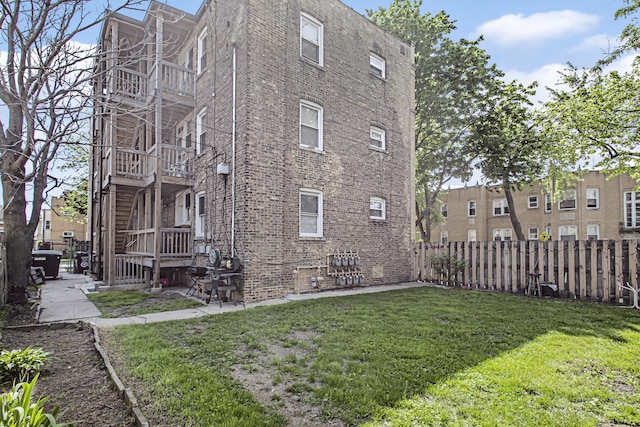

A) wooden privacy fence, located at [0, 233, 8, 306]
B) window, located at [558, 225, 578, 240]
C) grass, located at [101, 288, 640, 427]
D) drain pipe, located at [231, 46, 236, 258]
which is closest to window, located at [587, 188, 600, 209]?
window, located at [558, 225, 578, 240]

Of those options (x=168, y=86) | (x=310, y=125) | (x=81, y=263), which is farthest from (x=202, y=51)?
(x=81, y=263)

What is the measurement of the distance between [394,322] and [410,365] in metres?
2.16

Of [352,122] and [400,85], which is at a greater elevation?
[400,85]

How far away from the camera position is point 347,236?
10.7 meters

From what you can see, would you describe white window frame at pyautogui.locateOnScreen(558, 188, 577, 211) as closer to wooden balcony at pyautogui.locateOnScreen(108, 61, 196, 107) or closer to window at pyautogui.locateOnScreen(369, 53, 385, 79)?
window at pyautogui.locateOnScreen(369, 53, 385, 79)

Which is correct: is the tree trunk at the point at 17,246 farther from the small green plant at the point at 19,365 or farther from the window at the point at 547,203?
the window at the point at 547,203

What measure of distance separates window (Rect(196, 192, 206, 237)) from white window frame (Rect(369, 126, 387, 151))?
592 centimetres

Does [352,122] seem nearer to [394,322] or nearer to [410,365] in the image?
[394,322]

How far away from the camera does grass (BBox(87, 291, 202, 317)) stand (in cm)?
716

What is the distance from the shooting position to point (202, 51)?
448 inches

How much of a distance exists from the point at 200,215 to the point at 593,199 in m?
29.1

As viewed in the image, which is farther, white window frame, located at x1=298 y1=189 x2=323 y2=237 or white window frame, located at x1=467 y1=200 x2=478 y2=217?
white window frame, located at x1=467 y1=200 x2=478 y2=217

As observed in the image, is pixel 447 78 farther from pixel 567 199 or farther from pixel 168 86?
pixel 567 199

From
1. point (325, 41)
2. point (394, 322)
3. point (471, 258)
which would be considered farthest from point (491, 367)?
point (325, 41)
